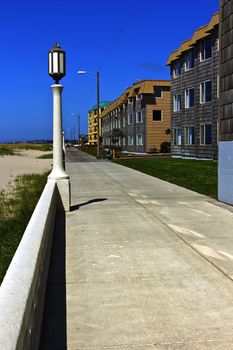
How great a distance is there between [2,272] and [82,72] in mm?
40244

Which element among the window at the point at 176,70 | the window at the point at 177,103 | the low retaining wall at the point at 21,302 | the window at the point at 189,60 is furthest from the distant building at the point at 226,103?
the window at the point at 177,103

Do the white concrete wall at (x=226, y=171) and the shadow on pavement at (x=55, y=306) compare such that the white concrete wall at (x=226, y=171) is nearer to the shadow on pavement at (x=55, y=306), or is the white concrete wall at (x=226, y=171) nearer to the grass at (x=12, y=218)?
the grass at (x=12, y=218)

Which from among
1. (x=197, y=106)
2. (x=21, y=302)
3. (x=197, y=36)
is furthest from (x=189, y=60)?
(x=21, y=302)

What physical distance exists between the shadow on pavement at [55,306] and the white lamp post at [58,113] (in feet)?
10.8

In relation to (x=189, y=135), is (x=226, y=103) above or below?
below

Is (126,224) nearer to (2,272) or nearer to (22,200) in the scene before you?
(2,272)

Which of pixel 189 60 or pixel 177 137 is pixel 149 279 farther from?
pixel 177 137

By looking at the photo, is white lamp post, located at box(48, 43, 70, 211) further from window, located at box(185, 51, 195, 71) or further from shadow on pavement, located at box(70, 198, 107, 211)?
window, located at box(185, 51, 195, 71)

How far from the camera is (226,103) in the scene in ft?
35.1

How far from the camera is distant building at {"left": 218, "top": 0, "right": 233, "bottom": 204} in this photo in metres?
10.4

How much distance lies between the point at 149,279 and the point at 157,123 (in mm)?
47169

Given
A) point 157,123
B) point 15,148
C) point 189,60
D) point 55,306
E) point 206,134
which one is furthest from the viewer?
point 15,148

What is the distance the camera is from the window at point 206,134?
31444 mm

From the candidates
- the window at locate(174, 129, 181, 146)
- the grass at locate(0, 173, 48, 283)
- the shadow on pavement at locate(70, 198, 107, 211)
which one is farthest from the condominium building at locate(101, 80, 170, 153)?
the shadow on pavement at locate(70, 198, 107, 211)
